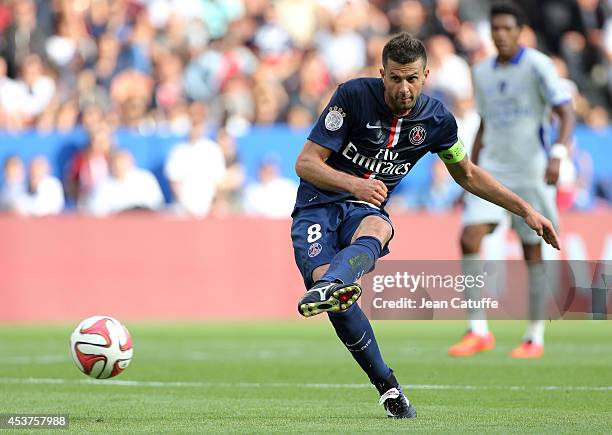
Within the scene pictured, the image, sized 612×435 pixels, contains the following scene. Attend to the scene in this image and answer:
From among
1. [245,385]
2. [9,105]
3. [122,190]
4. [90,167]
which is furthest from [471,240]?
[9,105]

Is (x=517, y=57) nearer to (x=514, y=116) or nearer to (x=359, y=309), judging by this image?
(x=514, y=116)

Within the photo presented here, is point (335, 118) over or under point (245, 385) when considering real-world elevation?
over

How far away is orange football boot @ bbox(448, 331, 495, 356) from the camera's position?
11961 mm

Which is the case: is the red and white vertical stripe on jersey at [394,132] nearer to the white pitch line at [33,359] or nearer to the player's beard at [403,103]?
the player's beard at [403,103]

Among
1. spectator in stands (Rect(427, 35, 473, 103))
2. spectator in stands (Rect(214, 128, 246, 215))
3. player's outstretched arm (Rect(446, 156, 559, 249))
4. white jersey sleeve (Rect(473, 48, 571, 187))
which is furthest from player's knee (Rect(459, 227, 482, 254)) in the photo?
spectator in stands (Rect(427, 35, 473, 103))

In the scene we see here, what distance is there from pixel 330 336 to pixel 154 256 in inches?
128

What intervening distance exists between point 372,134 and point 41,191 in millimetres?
10641

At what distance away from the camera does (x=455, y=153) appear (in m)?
7.71

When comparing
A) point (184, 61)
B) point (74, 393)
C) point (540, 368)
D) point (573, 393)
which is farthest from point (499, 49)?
point (184, 61)

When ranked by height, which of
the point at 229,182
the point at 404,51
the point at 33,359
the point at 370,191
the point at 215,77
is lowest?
the point at 229,182

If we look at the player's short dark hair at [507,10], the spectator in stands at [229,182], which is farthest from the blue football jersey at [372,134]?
the spectator in stands at [229,182]

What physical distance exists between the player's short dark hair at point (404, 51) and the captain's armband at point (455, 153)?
680 mm

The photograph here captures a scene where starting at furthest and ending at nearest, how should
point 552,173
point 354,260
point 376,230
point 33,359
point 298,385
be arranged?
point 33,359 < point 552,173 < point 298,385 < point 376,230 < point 354,260

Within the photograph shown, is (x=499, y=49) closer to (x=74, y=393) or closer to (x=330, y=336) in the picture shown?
(x=330, y=336)
